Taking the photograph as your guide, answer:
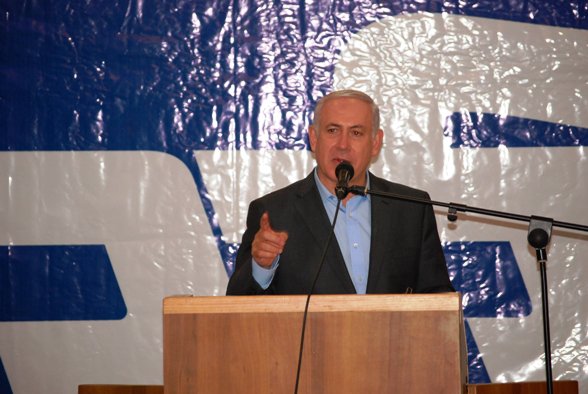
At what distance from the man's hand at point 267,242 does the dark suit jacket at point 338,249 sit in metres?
0.32

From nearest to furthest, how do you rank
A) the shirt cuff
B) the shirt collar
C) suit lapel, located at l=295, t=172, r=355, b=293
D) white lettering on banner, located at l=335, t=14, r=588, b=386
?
the shirt cuff
suit lapel, located at l=295, t=172, r=355, b=293
the shirt collar
white lettering on banner, located at l=335, t=14, r=588, b=386

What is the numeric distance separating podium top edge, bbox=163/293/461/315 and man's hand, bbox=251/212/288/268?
0.73ft

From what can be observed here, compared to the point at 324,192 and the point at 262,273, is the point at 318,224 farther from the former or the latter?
the point at 262,273

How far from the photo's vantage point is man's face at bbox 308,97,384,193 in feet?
8.45

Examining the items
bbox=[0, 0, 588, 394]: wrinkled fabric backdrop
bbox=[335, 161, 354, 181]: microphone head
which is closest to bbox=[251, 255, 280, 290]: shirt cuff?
bbox=[335, 161, 354, 181]: microphone head

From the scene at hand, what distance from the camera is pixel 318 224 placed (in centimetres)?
249

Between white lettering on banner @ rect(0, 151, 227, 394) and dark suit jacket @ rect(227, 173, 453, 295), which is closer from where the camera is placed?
dark suit jacket @ rect(227, 173, 453, 295)

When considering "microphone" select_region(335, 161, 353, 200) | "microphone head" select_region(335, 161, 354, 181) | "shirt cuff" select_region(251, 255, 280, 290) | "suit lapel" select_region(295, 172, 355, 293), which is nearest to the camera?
"microphone" select_region(335, 161, 353, 200)

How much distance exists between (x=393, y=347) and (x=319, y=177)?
1.09 meters

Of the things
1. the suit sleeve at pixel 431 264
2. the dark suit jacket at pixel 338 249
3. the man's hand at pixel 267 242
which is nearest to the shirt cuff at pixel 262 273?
the dark suit jacket at pixel 338 249

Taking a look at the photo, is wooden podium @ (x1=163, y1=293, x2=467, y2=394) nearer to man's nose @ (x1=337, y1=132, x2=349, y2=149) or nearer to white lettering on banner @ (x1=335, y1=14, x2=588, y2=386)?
man's nose @ (x1=337, y1=132, x2=349, y2=149)

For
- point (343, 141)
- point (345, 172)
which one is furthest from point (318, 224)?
point (345, 172)

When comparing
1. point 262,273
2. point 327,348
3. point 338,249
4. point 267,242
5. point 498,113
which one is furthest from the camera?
point 498,113

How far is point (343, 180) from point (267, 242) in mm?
251
